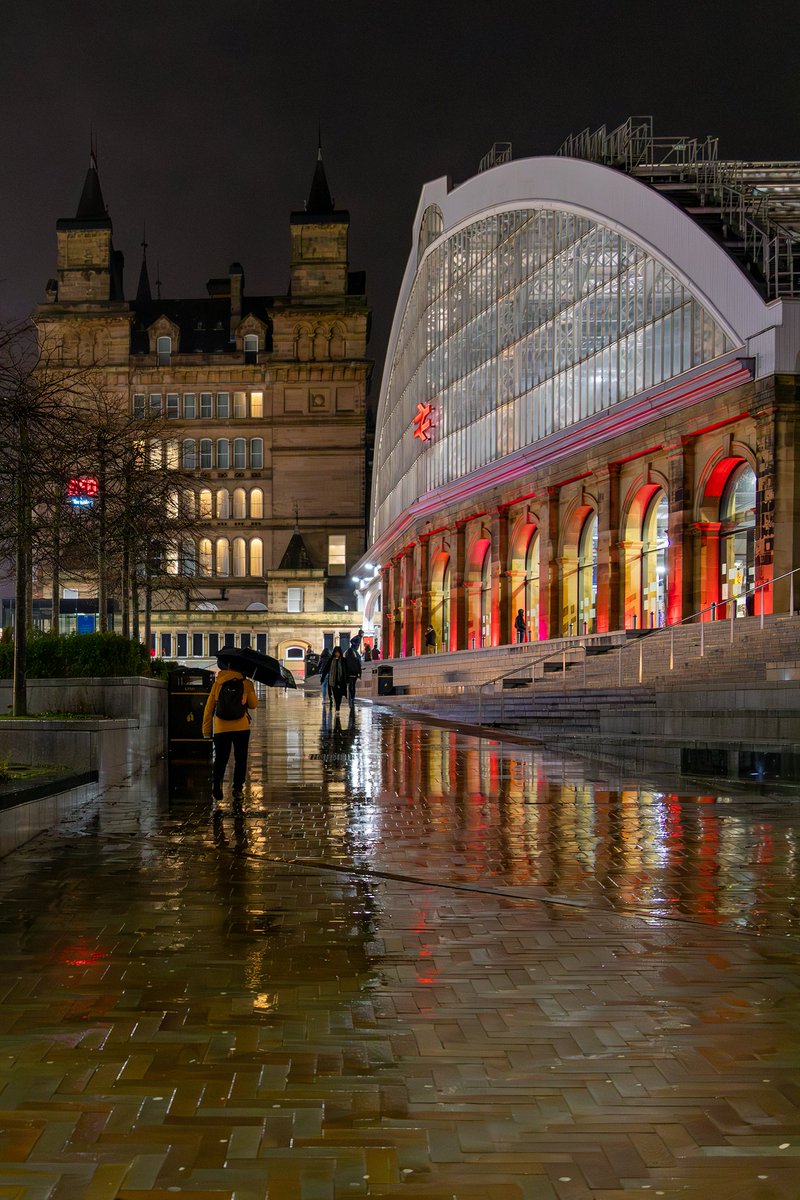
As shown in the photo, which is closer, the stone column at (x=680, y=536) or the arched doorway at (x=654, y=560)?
the stone column at (x=680, y=536)

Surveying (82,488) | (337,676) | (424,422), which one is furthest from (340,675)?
(424,422)

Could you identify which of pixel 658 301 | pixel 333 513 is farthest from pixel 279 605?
pixel 658 301

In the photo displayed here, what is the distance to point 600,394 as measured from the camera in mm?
45250

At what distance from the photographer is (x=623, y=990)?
5551 millimetres

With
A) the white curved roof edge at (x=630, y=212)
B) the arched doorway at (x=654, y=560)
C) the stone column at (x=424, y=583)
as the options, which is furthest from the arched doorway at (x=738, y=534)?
the stone column at (x=424, y=583)

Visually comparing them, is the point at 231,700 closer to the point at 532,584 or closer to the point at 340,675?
the point at 340,675

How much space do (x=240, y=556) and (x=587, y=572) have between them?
58.5m

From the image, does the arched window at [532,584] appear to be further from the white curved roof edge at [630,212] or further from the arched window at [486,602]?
the white curved roof edge at [630,212]

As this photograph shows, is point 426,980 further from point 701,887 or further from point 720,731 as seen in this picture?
point 720,731

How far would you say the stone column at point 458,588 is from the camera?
5853cm

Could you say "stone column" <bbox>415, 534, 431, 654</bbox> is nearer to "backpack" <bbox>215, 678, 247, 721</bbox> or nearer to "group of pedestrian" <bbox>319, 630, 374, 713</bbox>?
"group of pedestrian" <bbox>319, 630, 374, 713</bbox>

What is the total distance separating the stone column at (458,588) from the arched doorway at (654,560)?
16.3m

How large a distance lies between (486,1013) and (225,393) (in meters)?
103

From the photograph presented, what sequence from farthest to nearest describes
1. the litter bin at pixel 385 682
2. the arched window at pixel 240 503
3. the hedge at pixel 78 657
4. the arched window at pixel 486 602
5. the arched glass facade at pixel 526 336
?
the arched window at pixel 240 503 → the arched window at pixel 486 602 → the litter bin at pixel 385 682 → the arched glass facade at pixel 526 336 → the hedge at pixel 78 657
